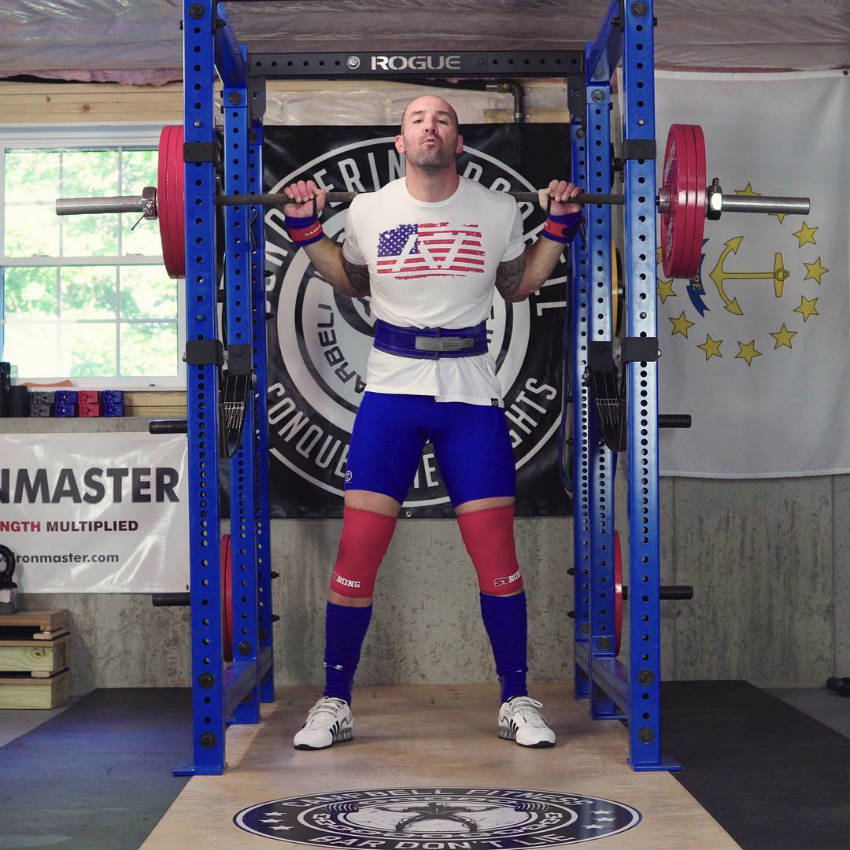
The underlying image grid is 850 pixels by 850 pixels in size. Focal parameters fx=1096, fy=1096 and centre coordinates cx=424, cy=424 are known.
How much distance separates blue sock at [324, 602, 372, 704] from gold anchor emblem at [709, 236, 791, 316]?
2.09 meters

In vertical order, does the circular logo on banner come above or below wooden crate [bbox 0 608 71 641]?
below

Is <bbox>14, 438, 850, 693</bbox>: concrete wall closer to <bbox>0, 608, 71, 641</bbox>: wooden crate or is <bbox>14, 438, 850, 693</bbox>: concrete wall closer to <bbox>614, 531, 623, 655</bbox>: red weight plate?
<bbox>0, 608, 71, 641</bbox>: wooden crate

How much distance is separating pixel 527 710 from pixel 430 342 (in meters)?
1.14

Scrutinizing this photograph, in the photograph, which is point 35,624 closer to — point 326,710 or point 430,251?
point 326,710

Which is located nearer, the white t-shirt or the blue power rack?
the blue power rack

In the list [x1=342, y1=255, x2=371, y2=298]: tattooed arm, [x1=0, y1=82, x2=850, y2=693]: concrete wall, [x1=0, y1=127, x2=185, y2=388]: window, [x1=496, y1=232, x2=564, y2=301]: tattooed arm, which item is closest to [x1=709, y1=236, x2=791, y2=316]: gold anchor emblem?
[x1=0, y1=82, x2=850, y2=693]: concrete wall

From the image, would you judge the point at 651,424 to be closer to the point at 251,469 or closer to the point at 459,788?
the point at 459,788

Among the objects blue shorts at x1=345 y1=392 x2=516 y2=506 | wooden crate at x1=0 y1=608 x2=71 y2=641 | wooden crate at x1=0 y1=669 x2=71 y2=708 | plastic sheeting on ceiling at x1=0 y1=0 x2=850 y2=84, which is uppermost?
plastic sheeting on ceiling at x1=0 y1=0 x2=850 y2=84

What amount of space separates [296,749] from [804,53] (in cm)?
339

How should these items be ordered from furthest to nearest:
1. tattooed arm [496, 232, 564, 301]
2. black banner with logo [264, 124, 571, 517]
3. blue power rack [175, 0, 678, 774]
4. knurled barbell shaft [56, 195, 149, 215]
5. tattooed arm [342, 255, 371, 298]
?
black banner with logo [264, 124, 571, 517], tattooed arm [342, 255, 371, 298], tattooed arm [496, 232, 564, 301], knurled barbell shaft [56, 195, 149, 215], blue power rack [175, 0, 678, 774]

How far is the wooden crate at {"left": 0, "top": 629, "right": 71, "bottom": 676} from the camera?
413cm

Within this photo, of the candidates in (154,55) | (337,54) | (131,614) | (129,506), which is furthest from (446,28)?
(131,614)

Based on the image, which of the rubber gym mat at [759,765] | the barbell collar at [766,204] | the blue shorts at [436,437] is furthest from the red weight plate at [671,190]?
the rubber gym mat at [759,765]

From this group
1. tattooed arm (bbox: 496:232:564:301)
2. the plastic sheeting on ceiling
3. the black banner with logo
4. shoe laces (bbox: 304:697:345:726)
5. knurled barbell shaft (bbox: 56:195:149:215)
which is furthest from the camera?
the black banner with logo
